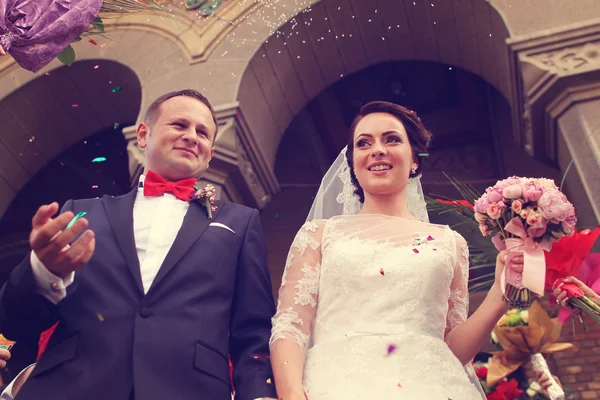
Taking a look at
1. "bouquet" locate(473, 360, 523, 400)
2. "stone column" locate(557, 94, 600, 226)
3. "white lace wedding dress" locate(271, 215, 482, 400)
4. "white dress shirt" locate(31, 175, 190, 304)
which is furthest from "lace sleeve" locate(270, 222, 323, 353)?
"stone column" locate(557, 94, 600, 226)

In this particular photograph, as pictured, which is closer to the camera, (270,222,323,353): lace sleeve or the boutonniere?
(270,222,323,353): lace sleeve

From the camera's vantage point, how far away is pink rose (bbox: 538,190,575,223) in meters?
2.48

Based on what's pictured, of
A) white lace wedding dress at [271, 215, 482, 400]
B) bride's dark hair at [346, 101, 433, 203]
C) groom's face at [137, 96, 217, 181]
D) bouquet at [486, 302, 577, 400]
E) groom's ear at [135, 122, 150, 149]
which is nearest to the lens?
white lace wedding dress at [271, 215, 482, 400]

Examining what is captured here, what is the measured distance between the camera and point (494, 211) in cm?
261

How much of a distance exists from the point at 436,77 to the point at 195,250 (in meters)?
7.11

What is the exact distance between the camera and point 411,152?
121 inches

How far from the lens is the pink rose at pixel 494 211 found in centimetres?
260

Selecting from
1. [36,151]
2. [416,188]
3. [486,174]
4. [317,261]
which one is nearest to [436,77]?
[486,174]

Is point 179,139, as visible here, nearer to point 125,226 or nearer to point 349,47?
point 125,226

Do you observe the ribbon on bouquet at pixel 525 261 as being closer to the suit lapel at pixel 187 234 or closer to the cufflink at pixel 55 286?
the suit lapel at pixel 187 234

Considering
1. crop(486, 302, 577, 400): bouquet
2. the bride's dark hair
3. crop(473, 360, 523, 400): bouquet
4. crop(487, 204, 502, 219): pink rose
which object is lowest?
crop(473, 360, 523, 400): bouquet

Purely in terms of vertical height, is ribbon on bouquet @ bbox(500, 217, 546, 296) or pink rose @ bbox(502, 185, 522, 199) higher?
pink rose @ bbox(502, 185, 522, 199)

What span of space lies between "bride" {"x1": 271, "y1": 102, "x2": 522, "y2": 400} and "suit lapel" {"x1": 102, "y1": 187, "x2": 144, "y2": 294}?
0.56 metres

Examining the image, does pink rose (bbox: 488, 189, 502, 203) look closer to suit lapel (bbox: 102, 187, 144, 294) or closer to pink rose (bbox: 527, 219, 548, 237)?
pink rose (bbox: 527, 219, 548, 237)
